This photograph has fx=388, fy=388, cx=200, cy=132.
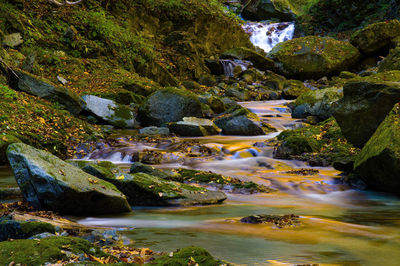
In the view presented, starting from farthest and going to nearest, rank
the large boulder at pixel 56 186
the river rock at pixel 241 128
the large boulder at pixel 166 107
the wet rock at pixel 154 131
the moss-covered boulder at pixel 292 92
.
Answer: the moss-covered boulder at pixel 292 92, the large boulder at pixel 166 107, the river rock at pixel 241 128, the wet rock at pixel 154 131, the large boulder at pixel 56 186

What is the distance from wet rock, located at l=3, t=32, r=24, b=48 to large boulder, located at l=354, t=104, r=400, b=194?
12.6m

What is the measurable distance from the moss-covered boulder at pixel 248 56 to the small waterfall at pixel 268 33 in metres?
8.71

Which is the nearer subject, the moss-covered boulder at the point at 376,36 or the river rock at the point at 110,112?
the river rock at the point at 110,112

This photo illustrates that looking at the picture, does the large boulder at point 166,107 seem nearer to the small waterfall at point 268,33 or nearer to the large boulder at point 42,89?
the large boulder at point 42,89

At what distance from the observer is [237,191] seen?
22.1 ft

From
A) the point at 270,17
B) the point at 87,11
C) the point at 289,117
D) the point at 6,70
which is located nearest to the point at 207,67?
the point at 87,11

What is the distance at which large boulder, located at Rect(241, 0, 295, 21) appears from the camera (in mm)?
41781

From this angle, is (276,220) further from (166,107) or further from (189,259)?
(166,107)

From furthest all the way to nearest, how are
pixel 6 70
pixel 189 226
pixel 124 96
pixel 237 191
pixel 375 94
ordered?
pixel 124 96
pixel 6 70
pixel 375 94
pixel 237 191
pixel 189 226

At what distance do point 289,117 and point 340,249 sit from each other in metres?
11.7

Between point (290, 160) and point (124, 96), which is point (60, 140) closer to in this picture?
point (124, 96)

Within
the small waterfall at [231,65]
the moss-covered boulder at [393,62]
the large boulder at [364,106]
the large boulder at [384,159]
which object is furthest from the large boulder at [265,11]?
the large boulder at [384,159]

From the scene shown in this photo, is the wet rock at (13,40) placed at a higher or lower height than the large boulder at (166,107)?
higher

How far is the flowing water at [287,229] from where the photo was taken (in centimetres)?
338
